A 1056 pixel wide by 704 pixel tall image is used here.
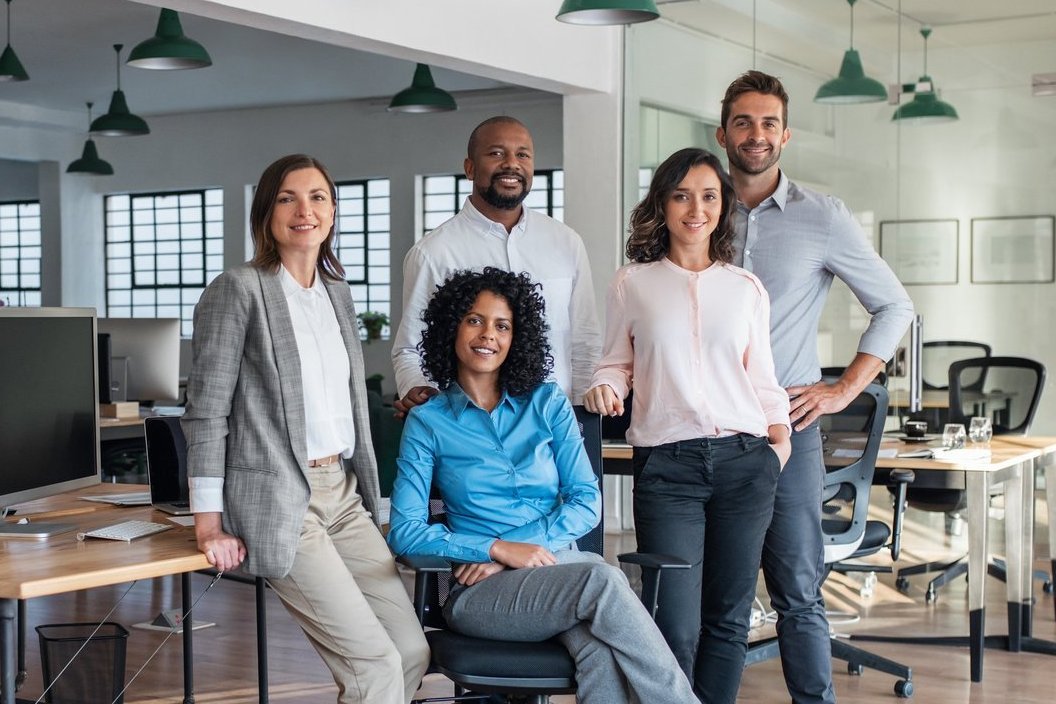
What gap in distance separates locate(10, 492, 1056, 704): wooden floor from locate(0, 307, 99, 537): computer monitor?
138 centimetres

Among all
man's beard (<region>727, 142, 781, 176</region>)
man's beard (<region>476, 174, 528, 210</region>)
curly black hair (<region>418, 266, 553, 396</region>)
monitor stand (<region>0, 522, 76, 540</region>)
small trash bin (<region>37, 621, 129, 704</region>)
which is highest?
man's beard (<region>727, 142, 781, 176</region>)

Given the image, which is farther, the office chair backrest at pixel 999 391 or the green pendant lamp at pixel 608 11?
the office chair backrest at pixel 999 391

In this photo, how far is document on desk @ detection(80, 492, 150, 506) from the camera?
3422mm

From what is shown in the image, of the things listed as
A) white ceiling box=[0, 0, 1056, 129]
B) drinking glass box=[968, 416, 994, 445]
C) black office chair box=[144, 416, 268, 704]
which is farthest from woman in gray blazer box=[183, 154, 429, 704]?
white ceiling box=[0, 0, 1056, 129]

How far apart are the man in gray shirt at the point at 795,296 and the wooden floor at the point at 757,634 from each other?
0.87 meters

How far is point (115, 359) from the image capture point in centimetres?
668

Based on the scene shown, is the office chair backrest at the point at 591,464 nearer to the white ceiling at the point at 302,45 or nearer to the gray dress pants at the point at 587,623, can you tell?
the gray dress pants at the point at 587,623

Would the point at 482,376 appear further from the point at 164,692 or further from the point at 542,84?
the point at 542,84

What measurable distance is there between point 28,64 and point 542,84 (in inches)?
242

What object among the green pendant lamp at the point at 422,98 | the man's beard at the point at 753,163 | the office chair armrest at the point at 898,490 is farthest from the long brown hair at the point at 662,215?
the green pendant lamp at the point at 422,98

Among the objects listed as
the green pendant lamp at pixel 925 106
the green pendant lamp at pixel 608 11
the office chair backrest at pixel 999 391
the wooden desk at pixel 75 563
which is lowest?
the wooden desk at pixel 75 563

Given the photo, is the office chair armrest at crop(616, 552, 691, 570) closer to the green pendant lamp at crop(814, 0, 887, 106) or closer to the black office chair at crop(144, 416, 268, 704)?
the black office chair at crop(144, 416, 268, 704)

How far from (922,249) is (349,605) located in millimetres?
4149

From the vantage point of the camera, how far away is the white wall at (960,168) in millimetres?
5957
